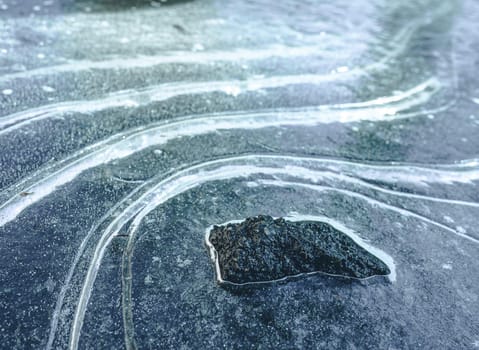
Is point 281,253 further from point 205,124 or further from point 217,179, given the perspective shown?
point 205,124

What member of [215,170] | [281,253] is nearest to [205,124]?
[215,170]

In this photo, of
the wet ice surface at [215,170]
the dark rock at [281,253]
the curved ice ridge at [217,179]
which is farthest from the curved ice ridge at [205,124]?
the dark rock at [281,253]

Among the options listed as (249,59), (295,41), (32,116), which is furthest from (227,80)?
(32,116)

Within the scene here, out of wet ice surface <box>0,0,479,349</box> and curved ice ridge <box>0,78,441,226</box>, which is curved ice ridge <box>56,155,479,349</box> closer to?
wet ice surface <box>0,0,479,349</box>

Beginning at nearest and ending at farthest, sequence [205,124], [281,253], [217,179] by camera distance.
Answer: [281,253]
[217,179]
[205,124]

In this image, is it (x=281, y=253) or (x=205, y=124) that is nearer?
(x=281, y=253)

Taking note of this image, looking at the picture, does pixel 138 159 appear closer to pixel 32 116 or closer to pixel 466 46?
pixel 32 116
